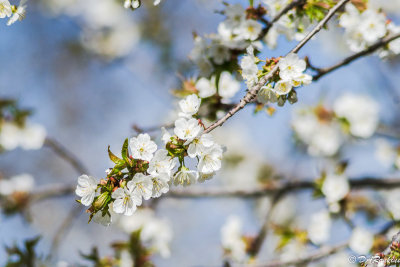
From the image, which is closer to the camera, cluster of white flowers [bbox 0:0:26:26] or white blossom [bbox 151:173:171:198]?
white blossom [bbox 151:173:171:198]

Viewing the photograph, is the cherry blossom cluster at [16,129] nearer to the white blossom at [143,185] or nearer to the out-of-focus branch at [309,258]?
the out-of-focus branch at [309,258]

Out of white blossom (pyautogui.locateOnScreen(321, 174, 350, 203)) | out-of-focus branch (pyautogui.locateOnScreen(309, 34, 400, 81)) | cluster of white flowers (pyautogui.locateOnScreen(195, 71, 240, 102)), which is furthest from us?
white blossom (pyautogui.locateOnScreen(321, 174, 350, 203))

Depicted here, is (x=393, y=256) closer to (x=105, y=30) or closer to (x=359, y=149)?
(x=359, y=149)

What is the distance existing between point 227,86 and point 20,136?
2337 mm

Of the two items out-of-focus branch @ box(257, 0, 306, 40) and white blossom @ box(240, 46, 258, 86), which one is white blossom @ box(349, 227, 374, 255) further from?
white blossom @ box(240, 46, 258, 86)

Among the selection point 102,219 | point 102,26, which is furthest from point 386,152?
point 102,26

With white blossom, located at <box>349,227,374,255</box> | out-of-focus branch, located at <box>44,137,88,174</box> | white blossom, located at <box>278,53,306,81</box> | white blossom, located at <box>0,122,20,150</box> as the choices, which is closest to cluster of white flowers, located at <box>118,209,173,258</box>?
out-of-focus branch, located at <box>44,137,88,174</box>

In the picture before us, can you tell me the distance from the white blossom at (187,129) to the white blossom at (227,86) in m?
0.68

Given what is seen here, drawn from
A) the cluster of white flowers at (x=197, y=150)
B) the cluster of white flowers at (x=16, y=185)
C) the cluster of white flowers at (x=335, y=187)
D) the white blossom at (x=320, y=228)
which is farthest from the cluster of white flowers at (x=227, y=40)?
the cluster of white flowers at (x=16, y=185)

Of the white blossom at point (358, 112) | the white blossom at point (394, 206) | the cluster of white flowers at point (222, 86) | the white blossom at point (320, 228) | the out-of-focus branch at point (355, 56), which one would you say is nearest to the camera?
the out-of-focus branch at point (355, 56)

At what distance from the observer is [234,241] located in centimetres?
313

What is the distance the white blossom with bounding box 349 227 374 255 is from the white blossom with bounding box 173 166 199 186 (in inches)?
66.1

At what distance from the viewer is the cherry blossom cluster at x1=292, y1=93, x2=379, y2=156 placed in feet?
11.2

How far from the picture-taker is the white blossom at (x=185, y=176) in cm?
145
